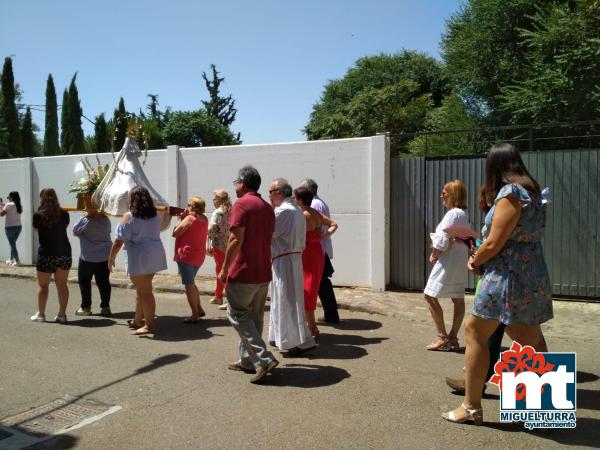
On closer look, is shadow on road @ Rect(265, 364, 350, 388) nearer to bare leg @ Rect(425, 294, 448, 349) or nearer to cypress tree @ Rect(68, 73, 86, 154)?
bare leg @ Rect(425, 294, 448, 349)

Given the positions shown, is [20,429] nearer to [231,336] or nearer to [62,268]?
[231,336]

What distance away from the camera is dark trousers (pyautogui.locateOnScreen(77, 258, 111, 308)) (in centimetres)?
806

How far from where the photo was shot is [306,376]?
205 inches

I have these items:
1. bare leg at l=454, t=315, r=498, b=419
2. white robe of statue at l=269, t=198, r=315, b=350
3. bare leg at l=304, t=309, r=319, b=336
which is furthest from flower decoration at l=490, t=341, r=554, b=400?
bare leg at l=304, t=309, r=319, b=336

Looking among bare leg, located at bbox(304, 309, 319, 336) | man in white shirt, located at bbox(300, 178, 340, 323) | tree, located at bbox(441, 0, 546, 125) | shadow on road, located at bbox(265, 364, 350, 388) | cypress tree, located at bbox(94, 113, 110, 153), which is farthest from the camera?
cypress tree, located at bbox(94, 113, 110, 153)

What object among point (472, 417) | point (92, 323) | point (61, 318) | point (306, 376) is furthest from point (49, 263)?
point (472, 417)

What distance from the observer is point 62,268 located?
24.4 ft

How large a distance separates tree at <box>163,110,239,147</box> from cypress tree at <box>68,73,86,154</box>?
16448mm

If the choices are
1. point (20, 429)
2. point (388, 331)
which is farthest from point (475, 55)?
point (20, 429)

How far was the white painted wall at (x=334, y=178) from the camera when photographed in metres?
9.21

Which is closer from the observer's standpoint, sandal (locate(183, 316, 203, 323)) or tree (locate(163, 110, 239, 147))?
sandal (locate(183, 316, 203, 323))

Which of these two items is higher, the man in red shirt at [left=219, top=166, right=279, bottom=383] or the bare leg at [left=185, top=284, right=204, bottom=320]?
the man in red shirt at [left=219, top=166, right=279, bottom=383]

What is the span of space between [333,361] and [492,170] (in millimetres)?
2715

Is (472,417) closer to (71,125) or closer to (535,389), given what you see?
(535,389)
